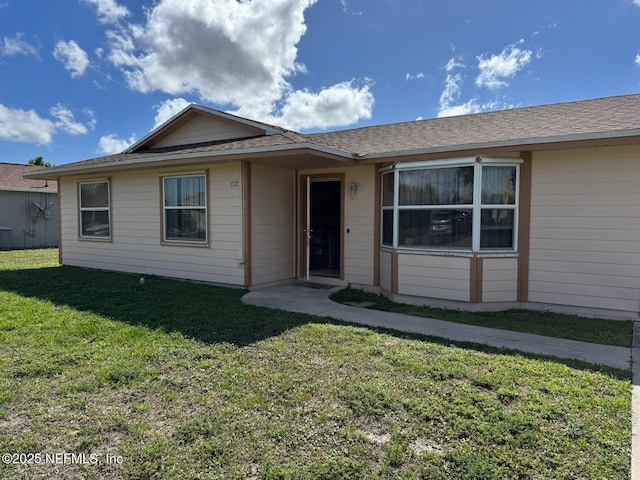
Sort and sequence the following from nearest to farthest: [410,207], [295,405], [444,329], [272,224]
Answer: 1. [295,405]
2. [444,329]
3. [410,207]
4. [272,224]

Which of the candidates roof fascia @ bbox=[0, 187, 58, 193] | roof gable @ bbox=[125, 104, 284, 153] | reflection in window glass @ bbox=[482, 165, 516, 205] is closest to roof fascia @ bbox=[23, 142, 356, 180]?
roof gable @ bbox=[125, 104, 284, 153]

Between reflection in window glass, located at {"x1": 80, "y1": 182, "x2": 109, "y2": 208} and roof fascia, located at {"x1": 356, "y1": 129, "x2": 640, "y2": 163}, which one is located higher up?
roof fascia, located at {"x1": 356, "y1": 129, "x2": 640, "y2": 163}

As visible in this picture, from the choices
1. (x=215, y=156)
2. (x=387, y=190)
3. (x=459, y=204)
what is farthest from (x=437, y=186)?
(x=215, y=156)

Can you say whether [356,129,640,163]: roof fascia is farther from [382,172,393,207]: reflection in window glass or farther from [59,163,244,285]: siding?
[59,163,244,285]: siding

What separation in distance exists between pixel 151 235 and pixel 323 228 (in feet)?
13.2

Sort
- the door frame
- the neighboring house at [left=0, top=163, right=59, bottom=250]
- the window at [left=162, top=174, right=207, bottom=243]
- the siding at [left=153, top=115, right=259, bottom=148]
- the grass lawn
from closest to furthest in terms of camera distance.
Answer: the grass lawn
the window at [left=162, top=174, right=207, bottom=243]
the door frame
the siding at [left=153, top=115, right=259, bottom=148]
the neighboring house at [left=0, top=163, right=59, bottom=250]

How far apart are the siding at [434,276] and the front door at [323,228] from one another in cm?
195

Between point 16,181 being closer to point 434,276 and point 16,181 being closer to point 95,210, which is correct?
point 95,210

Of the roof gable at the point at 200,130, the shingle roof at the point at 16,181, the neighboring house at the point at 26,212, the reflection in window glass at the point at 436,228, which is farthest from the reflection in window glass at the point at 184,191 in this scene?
the neighboring house at the point at 26,212

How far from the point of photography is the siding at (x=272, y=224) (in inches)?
312

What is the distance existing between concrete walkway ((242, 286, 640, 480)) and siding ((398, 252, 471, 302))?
99 centimetres

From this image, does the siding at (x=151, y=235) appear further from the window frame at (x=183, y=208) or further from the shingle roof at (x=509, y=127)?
the shingle roof at (x=509, y=127)

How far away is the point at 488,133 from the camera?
22.1ft

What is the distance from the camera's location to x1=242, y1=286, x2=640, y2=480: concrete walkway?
379 centimetres
